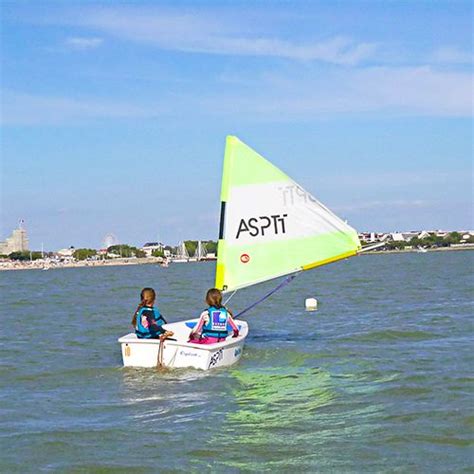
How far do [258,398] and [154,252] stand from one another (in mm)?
156941

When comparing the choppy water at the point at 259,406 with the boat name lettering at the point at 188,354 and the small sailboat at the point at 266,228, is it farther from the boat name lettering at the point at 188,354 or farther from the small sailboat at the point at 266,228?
the small sailboat at the point at 266,228

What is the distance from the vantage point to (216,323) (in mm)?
12102

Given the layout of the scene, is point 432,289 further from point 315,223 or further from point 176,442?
point 176,442

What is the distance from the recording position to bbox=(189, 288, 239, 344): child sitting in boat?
12078 millimetres

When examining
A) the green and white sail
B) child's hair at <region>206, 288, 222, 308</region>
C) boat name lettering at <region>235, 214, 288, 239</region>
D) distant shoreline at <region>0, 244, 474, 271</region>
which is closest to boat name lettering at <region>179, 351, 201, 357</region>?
→ child's hair at <region>206, 288, 222, 308</region>

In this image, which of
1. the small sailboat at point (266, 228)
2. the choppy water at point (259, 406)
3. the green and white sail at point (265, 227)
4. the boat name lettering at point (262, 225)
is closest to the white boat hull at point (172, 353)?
the choppy water at point (259, 406)

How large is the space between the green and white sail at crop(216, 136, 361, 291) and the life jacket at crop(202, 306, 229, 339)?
1438 mm

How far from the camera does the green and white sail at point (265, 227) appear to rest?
1359 cm

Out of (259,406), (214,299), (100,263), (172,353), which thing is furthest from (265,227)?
(100,263)

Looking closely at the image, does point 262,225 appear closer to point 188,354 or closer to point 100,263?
point 188,354

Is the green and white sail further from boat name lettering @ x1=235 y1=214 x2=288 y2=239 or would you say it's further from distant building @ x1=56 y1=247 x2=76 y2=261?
distant building @ x1=56 y1=247 x2=76 y2=261

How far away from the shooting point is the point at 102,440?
8148mm

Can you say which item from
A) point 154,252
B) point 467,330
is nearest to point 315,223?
point 467,330

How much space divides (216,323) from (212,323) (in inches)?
2.3
